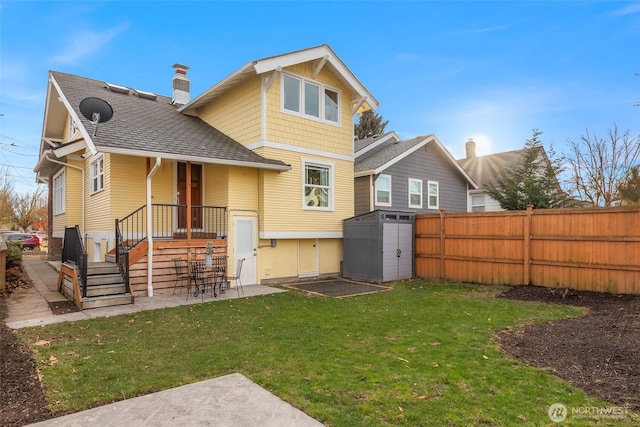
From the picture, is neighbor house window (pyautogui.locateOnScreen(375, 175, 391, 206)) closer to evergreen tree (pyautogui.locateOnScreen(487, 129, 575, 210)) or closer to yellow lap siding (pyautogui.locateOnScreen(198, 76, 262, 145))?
evergreen tree (pyautogui.locateOnScreen(487, 129, 575, 210))

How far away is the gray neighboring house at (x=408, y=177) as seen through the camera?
1475 centimetres

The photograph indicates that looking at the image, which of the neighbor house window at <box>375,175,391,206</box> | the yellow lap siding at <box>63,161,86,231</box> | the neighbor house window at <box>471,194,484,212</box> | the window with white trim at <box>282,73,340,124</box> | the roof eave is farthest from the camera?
the neighbor house window at <box>471,194,484,212</box>

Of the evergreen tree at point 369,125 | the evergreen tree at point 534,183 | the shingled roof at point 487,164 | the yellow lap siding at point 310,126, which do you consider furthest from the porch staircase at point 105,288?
the evergreen tree at point 369,125

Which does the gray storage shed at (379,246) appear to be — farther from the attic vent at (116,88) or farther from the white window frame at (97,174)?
the attic vent at (116,88)

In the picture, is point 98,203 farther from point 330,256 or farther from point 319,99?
point 319,99

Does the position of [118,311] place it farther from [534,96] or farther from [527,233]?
[534,96]

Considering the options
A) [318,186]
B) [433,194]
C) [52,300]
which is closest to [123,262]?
[52,300]

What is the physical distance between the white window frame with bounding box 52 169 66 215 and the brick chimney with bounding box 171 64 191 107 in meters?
5.07

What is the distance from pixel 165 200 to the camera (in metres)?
11.2

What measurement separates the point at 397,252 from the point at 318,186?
10.9 feet

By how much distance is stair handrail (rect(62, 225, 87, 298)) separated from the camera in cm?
753

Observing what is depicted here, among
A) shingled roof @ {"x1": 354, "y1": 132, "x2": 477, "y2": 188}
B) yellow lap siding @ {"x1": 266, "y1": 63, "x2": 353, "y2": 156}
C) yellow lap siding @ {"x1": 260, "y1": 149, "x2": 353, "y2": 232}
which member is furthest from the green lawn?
shingled roof @ {"x1": 354, "y1": 132, "x2": 477, "y2": 188}

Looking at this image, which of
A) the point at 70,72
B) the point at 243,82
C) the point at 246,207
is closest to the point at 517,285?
the point at 246,207

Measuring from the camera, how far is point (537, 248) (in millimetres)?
9570
